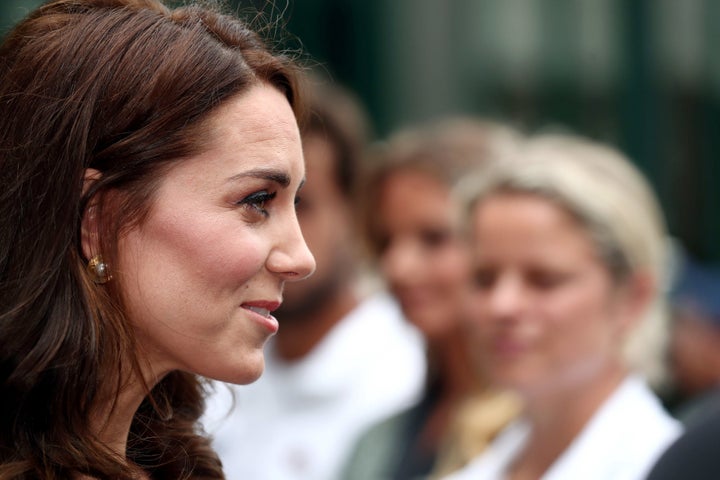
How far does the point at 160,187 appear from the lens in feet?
5.93

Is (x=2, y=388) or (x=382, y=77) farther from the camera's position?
(x=382, y=77)

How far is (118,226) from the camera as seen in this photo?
71.1 inches

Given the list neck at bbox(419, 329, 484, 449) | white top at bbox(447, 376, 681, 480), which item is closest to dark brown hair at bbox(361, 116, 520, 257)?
neck at bbox(419, 329, 484, 449)

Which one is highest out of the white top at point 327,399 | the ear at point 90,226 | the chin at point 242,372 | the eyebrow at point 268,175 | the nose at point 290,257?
the eyebrow at point 268,175

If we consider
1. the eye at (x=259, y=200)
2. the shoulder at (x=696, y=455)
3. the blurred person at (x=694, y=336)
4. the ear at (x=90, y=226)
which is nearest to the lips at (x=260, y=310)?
the eye at (x=259, y=200)

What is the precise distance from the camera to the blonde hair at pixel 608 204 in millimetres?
3430

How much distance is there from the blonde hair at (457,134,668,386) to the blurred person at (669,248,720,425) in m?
1.22

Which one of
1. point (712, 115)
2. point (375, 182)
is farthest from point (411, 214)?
point (712, 115)

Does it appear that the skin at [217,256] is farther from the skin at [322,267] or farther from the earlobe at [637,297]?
the skin at [322,267]

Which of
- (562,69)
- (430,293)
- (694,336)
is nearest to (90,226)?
(430,293)

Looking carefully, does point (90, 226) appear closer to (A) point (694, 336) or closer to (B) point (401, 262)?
(B) point (401, 262)

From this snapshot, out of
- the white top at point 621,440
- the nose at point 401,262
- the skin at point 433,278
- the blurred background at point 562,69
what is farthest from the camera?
the blurred background at point 562,69

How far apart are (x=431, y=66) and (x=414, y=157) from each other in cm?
530

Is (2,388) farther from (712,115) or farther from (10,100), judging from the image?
(712,115)
